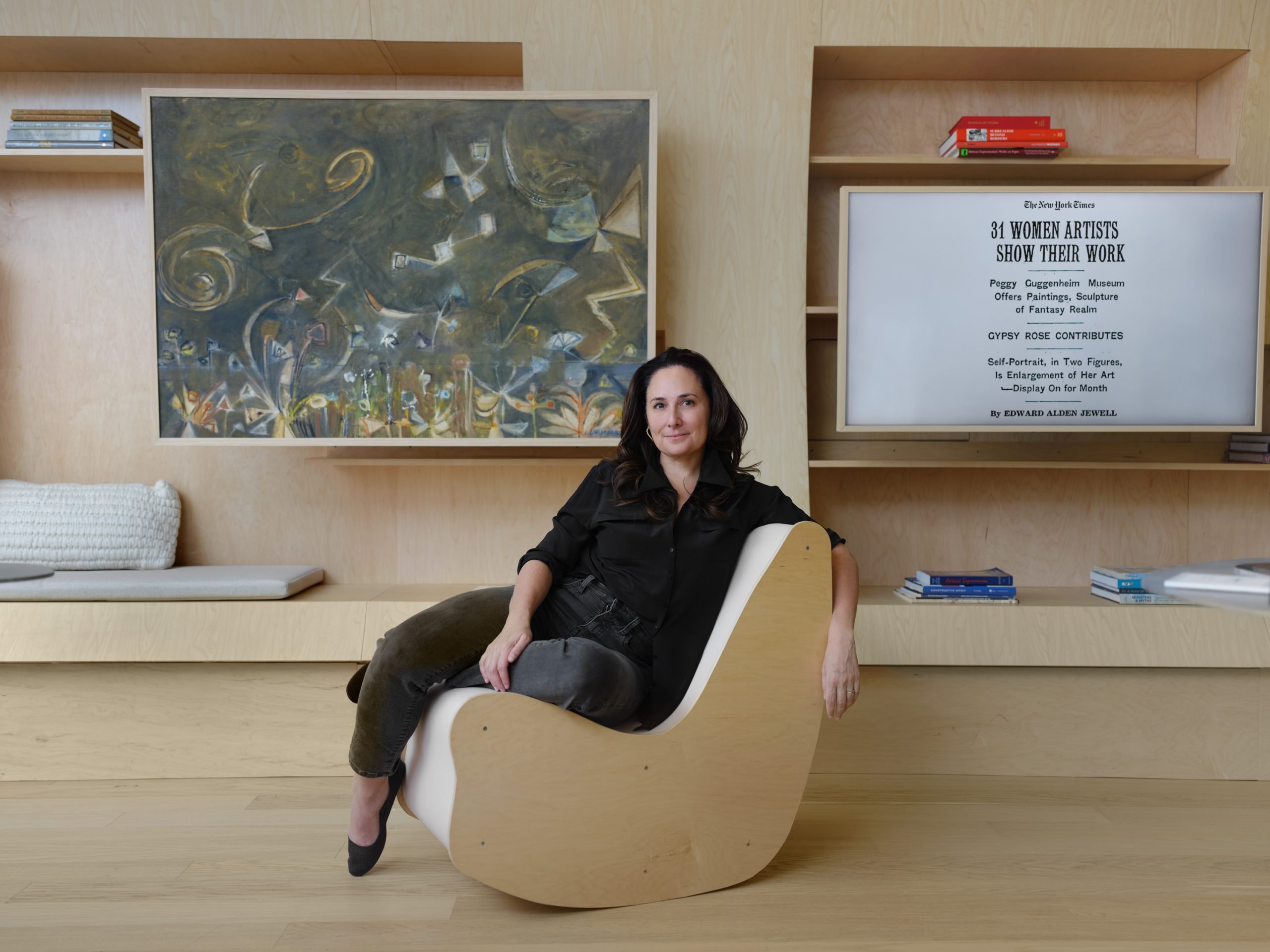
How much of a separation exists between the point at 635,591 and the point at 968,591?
3.84ft

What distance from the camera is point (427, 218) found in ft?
8.77

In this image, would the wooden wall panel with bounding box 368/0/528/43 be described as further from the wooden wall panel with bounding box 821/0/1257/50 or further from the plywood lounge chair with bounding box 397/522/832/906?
the plywood lounge chair with bounding box 397/522/832/906

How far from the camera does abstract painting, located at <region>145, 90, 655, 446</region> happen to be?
2.65 m

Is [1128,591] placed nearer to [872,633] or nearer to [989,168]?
[872,633]

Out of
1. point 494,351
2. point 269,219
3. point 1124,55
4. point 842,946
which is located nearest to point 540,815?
point 842,946

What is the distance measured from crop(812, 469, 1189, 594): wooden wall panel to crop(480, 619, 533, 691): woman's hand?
5.00 feet

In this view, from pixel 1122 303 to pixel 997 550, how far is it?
2.72 feet

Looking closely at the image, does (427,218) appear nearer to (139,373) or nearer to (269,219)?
(269,219)

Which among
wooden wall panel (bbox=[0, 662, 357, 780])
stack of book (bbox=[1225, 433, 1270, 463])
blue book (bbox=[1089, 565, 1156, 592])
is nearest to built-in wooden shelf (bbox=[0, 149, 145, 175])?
wooden wall panel (bbox=[0, 662, 357, 780])

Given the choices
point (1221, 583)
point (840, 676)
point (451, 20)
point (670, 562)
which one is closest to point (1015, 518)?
point (840, 676)

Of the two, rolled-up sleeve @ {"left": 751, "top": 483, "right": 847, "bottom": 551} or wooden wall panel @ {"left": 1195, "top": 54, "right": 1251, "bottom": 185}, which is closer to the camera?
rolled-up sleeve @ {"left": 751, "top": 483, "right": 847, "bottom": 551}

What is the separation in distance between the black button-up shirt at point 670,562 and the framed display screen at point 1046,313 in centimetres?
85

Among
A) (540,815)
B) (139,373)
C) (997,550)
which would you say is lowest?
(540,815)

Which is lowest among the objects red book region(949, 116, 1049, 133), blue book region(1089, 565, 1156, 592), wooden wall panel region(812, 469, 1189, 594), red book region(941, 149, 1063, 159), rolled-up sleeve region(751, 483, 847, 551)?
blue book region(1089, 565, 1156, 592)
